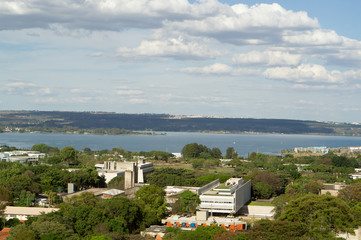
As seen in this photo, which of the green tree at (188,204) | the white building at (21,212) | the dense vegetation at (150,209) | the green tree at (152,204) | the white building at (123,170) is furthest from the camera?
the white building at (123,170)

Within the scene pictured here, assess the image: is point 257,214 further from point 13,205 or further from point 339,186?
point 13,205

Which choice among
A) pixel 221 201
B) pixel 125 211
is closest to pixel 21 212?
pixel 125 211

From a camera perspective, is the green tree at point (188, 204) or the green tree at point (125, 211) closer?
the green tree at point (125, 211)

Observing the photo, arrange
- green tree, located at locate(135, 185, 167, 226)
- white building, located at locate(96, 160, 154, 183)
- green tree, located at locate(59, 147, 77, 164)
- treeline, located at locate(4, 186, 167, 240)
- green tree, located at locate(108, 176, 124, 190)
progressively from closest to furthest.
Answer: treeline, located at locate(4, 186, 167, 240) < green tree, located at locate(135, 185, 167, 226) < green tree, located at locate(108, 176, 124, 190) < white building, located at locate(96, 160, 154, 183) < green tree, located at locate(59, 147, 77, 164)

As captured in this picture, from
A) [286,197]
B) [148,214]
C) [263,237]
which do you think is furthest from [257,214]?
[263,237]

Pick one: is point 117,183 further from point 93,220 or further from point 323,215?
point 323,215

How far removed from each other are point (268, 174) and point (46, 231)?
34.3 meters

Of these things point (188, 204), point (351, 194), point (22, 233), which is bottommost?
point (188, 204)

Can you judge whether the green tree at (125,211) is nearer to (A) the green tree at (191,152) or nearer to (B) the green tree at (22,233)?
(B) the green tree at (22,233)

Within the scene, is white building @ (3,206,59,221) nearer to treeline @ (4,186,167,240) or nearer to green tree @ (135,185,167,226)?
treeline @ (4,186,167,240)

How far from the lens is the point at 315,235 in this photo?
30203 millimetres

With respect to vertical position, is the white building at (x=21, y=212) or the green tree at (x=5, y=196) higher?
the green tree at (x=5, y=196)

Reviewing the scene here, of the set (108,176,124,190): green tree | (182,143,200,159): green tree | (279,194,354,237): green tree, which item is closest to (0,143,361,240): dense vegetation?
(279,194,354,237): green tree

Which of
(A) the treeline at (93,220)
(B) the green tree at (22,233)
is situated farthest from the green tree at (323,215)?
(B) the green tree at (22,233)
